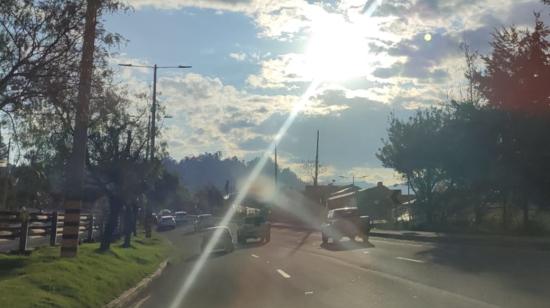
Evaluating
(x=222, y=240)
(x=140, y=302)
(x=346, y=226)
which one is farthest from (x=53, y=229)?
(x=346, y=226)

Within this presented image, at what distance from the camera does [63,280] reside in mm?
12977

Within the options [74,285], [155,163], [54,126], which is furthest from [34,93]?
[155,163]

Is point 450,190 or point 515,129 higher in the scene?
point 515,129

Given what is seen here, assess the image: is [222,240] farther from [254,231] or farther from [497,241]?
[497,241]

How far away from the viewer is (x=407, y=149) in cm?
5266

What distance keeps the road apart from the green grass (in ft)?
2.89

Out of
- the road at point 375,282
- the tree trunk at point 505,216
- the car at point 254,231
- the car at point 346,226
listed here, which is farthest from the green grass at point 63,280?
the tree trunk at point 505,216

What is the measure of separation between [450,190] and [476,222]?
4036mm

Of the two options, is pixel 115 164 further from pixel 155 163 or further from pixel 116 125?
pixel 155 163

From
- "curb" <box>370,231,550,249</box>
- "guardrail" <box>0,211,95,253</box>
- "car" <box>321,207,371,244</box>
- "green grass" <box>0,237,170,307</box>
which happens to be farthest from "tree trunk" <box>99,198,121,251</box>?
"curb" <box>370,231,550,249</box>

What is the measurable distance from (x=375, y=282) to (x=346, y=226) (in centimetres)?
2103

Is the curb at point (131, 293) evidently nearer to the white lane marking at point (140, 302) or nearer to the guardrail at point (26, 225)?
the white lane marking at point (140, 302)

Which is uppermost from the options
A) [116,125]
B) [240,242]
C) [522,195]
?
[116,125]

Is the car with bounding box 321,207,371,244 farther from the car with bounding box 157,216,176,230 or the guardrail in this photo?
the car with bounding box 157,216,176,230
